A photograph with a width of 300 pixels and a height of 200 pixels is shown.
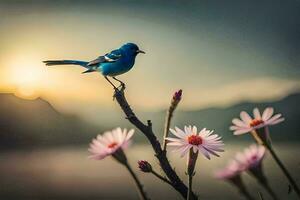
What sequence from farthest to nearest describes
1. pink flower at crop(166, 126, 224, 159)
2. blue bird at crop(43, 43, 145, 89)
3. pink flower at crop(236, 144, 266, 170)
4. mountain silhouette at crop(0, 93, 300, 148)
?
mountain silhouette at crop(0, 93, 300, 148) → blue bird at crop(43, 43, 145, 89) → pink flower at crop(166, 126, 224, 159) → pink flower at crop(236, 144, 266, 170)

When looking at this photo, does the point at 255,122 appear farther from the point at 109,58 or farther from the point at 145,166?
the point at 109,58

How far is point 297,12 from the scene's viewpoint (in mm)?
1741

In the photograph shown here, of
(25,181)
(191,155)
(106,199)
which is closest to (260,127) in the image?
(191,155)

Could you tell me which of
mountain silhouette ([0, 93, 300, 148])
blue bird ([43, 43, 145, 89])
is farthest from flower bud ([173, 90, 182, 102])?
mountain silhouette ([0, 93, 300, 148])

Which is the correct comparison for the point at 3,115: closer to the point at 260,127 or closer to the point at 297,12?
the point at 297,12

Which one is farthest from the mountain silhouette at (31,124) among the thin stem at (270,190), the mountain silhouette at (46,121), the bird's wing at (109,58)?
the thin stem at (270,190)

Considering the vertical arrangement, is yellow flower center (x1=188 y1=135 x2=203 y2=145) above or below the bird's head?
below

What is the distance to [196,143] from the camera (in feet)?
1.37

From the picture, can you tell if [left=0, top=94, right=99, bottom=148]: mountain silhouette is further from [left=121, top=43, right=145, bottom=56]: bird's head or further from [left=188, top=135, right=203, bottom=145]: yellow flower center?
[left=188, top=135, right=203, bottom=145]: yellow flower center

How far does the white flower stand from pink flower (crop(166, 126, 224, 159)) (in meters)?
0.07

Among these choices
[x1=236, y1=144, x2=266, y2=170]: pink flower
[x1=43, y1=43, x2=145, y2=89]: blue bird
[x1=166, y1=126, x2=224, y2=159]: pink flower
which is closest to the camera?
[x1=236, y1=144, x2=266, y2=170]: pink flower

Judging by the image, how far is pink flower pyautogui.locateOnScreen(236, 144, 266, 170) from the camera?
0.90ft

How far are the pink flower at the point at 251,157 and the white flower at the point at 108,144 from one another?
90mm

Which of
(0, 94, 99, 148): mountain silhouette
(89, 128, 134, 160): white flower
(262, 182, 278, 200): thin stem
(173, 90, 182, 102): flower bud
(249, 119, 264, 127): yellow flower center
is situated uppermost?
(0, 94, 99, 148): mountain silhouette
